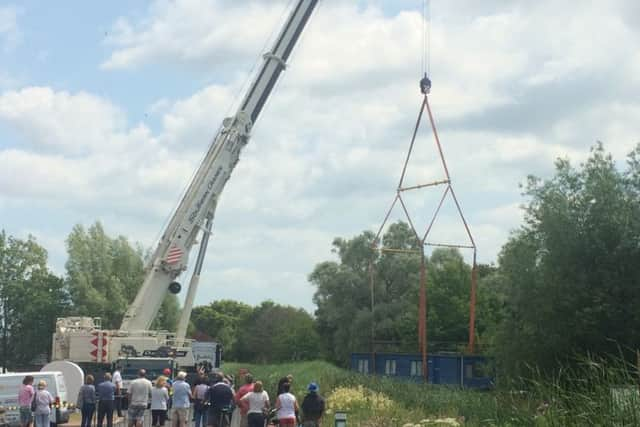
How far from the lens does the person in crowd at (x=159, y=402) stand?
22453mm

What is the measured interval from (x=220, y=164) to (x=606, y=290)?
1409 centimetres

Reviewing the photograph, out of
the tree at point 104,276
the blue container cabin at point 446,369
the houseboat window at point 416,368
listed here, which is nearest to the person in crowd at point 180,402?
the blue container cabin at point 446,369

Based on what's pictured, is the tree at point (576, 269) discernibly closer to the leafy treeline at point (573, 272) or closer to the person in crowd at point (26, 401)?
the leafy treeline at point (573, 272)

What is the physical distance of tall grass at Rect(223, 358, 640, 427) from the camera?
11719mm

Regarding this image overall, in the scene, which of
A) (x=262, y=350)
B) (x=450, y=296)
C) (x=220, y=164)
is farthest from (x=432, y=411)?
(x=262, y=350)

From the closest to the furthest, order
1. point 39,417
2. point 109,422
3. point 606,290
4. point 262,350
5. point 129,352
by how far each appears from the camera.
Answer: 1. point 39,417
2. point 109,422
3. point 606,290
4. point 129,352
5. point 262,350

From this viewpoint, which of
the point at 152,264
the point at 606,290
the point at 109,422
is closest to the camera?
the point at 109,422

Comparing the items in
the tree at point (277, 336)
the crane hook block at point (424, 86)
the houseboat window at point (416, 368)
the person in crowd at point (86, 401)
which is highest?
the crane hook block at point (424, 86)

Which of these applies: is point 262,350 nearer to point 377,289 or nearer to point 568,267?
point 377,289

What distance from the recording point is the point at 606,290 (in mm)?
28719

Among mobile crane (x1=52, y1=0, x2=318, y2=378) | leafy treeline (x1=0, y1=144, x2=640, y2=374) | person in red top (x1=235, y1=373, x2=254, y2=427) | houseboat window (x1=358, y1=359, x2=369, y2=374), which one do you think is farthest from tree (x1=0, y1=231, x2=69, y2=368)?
person in red top (x1=235, y1=373, x2=254, y2=427)

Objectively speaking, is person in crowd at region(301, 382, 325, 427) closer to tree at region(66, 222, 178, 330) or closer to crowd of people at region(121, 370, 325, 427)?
crowd of people at region(121, 370, 325, 427)

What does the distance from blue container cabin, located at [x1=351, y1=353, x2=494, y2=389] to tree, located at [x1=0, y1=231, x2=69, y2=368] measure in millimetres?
32832

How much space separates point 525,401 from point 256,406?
22.9ft
